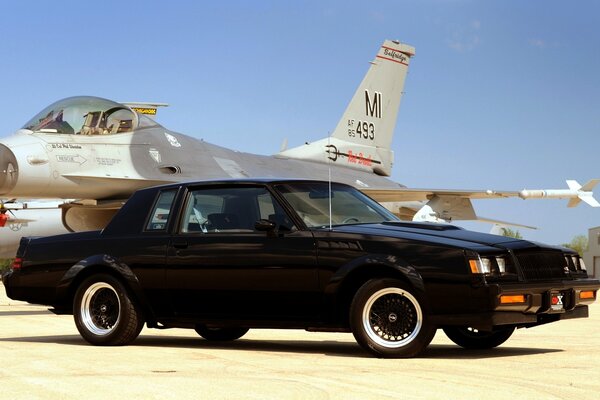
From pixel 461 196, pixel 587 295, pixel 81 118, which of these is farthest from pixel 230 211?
pixel 461 196

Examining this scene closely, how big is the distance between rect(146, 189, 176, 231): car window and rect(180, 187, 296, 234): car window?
0.20 meters

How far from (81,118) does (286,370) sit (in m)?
14.4

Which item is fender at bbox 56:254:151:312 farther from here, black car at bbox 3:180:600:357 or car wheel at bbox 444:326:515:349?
car wheel at bbox 444:326:515:349

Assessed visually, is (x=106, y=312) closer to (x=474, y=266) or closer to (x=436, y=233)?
(x=436, y=233)

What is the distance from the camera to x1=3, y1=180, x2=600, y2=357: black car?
25.0 ft

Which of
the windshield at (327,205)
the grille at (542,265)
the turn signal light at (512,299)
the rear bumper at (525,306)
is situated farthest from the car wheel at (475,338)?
the turn signal light at (512,299)

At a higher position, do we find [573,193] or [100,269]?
[573,193]

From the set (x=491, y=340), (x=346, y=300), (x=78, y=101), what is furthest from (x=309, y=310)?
(x=78, y=101)

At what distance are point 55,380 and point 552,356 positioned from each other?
394cm

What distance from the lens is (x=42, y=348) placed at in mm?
9008

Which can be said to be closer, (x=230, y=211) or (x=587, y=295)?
(x=587, y=295)

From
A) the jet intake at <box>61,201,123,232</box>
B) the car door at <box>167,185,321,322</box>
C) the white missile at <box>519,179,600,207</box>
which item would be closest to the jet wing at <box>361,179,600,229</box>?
the white missile at <box>519,179,600,207</box>

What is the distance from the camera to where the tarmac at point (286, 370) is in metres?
5.70

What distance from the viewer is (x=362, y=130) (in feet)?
102
